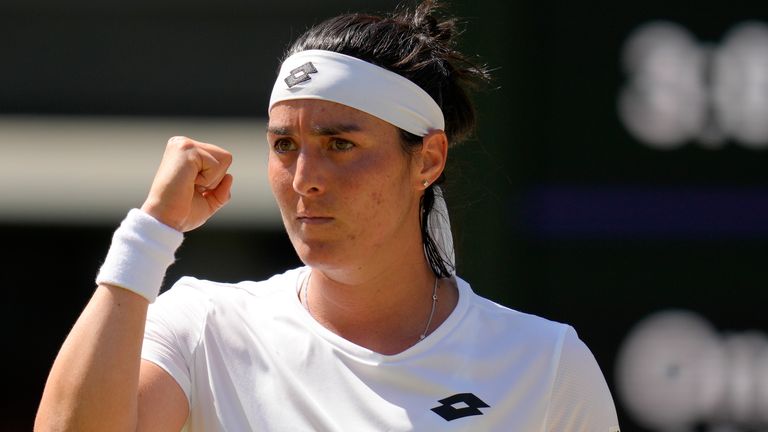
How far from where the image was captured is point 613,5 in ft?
15.2

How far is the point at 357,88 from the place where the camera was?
8.90 ft

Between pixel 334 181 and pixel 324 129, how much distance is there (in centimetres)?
10

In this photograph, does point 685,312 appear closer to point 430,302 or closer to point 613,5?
point 613,5

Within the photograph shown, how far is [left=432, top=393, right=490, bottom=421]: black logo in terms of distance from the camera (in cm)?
258

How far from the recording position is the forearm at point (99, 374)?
2.33 metres

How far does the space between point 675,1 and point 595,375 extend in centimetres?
220

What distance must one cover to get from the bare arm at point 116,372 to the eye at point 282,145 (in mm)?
196

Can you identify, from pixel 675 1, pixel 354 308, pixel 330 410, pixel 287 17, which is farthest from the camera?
pixel 287 17

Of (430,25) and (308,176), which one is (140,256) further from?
(430,25)

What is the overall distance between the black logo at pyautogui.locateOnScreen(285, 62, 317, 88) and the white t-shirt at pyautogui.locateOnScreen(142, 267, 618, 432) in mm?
411

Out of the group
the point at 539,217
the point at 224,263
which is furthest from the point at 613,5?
the point at 224,263

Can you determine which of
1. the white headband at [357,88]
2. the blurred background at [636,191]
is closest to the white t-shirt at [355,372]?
the white headband at [357,88]

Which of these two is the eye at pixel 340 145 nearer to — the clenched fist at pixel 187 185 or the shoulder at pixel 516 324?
the clenched fist at pixel 187 185

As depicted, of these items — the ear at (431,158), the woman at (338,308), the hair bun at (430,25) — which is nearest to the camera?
the woman at (338,308)
